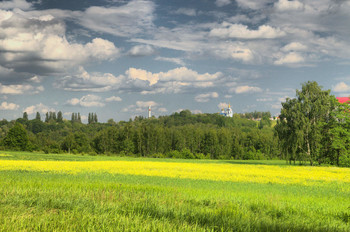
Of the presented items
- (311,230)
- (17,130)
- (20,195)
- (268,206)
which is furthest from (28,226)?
(17,130)

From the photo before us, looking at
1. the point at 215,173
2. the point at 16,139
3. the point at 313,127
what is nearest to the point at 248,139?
the point at 313,127

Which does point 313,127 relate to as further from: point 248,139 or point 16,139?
point 248,139

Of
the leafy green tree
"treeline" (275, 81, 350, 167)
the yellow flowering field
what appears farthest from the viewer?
the leafy green tree

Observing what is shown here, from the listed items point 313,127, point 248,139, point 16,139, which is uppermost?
point 313,127

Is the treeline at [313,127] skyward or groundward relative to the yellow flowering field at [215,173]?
skyward

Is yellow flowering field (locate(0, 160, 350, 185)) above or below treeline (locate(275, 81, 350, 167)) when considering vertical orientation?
below

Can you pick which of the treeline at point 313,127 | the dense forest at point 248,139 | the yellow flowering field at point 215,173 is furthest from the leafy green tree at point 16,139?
the treeline at point 313,127

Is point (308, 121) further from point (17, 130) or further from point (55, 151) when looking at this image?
point (17, 130)

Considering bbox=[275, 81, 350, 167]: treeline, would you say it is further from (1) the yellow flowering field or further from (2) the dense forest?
(1) the yellow flowering field

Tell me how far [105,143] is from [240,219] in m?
118

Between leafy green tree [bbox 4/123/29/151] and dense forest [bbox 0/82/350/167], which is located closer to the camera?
dense forest [bbox 0/82/350/167]

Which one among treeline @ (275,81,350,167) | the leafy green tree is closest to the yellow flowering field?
treeline @ (275,81,350,167)

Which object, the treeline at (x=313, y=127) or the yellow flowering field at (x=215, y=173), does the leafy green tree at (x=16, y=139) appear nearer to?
the yellow flowering field at (x=215, y=173)

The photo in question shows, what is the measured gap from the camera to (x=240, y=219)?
331 inches
